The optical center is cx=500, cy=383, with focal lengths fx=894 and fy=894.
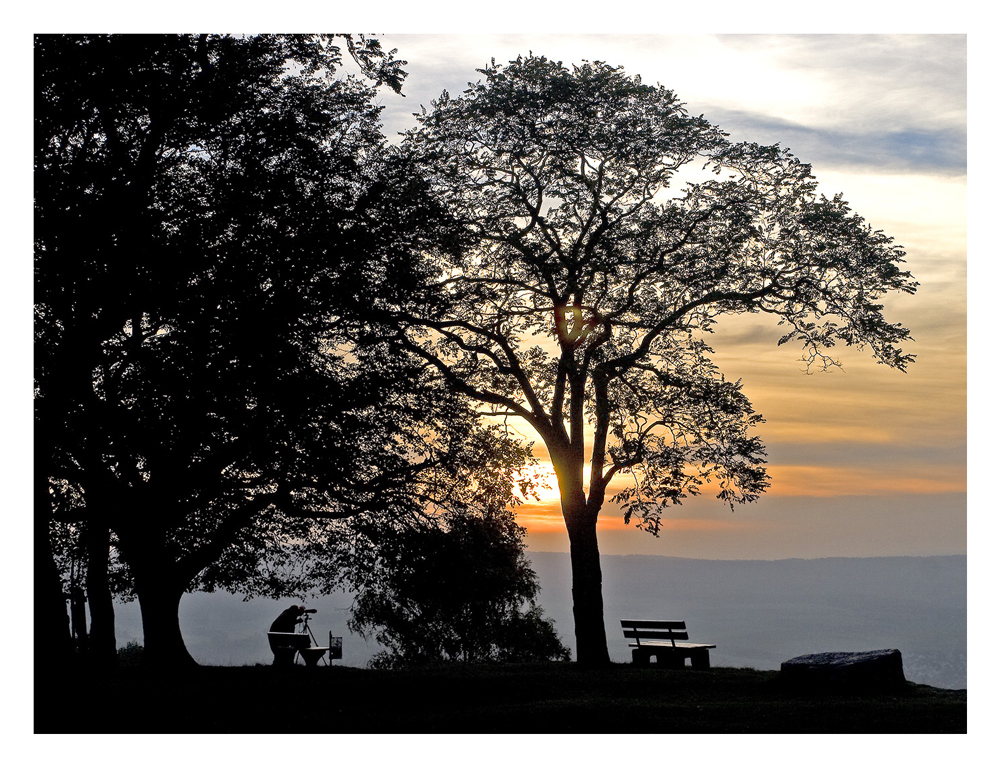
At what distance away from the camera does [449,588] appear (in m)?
19.8

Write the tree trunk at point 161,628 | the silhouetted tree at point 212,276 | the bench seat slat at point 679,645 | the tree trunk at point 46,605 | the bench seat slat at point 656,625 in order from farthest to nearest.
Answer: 1. the bench seat slat at point 656,625
2. the bench seat slat at point 679,645
3. the tree trunk at point 161,628
4. the silhouetted tree at point 212,276
5. the tree trunk at point 46,605

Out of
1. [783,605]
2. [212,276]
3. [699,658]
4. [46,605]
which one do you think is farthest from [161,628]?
[783,605]

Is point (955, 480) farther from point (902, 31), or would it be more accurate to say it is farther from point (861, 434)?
point (902, 31)

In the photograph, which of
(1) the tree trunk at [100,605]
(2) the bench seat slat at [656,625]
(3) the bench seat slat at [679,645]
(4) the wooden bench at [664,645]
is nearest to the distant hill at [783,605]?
(1) the tree trunk at [100,605]

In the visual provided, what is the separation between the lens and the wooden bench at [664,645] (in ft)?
64.0

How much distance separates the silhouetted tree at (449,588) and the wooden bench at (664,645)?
3509 mm

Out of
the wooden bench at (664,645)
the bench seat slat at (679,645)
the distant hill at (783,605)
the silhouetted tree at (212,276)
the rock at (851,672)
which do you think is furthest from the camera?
the distant hill at (783,605)

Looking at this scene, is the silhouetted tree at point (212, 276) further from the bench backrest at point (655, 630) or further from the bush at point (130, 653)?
the bush at point (130, 653)

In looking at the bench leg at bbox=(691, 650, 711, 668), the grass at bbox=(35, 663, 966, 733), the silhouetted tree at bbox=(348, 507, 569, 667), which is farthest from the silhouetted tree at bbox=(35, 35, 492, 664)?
the bench leg at bbox=(691, 650, 711, 668)

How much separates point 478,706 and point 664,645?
894cm

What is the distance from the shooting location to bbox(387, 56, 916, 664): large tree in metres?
20.2

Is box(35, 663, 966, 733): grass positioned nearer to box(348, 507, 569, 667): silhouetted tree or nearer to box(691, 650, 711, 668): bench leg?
box(691, 650, 711, 668): bench leg

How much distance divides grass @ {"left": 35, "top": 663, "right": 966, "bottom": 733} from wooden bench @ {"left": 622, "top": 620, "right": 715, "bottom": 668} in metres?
3.59
